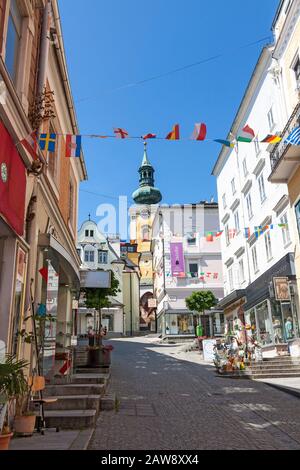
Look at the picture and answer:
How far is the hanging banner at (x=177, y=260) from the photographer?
4350 cm

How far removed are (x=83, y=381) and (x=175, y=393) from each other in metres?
2.66

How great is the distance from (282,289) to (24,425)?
573 inches

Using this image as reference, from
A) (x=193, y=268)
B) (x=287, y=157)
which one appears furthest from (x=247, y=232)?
(x=193, y=268)

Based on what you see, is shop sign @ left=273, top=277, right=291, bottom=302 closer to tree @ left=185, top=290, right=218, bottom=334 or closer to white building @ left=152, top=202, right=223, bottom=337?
tree @ left=185, top=290, right=218, bottom=334

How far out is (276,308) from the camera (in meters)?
20.8

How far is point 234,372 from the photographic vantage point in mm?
15461

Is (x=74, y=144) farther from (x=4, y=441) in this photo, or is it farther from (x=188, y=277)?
(x=188, y=277)

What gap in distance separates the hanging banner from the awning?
2953 centimetres

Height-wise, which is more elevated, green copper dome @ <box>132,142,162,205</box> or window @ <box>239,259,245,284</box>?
green copper dome @ <box>132,142,162,205</box>

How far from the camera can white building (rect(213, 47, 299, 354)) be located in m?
19.7

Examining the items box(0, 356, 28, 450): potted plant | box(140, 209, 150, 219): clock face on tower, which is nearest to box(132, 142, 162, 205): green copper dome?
box(140, 209, 150, 219): clock face on tower
